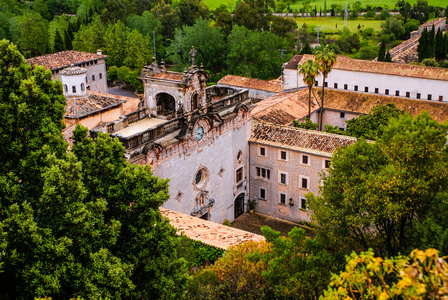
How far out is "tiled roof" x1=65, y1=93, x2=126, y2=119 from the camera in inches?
1605

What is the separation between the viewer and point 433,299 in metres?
10.9

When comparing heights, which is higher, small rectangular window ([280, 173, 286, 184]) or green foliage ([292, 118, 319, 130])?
green foliage ([292, 118, 319, 130])

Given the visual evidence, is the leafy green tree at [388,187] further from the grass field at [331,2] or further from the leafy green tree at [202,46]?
the grass field at [331,2]

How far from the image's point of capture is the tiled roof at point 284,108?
4722 centimetres

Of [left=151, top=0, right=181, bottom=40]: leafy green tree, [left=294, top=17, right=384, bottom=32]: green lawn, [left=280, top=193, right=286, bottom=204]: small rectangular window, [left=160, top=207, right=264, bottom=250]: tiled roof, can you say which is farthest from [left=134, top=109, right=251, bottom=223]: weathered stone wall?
[left=294, top=17, right=384, bottom=32]: green lawn

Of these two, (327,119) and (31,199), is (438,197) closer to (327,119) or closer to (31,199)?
(31,199)

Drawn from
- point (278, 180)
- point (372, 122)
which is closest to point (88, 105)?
point (278, 180)

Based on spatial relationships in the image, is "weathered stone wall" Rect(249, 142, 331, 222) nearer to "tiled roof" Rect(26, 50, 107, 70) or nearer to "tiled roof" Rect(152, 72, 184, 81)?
"tiled roof" Rect(152, 72, 184, 81)

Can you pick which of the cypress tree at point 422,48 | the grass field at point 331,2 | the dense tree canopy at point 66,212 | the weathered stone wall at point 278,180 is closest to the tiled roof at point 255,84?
the weathered stone wall at point 278,180

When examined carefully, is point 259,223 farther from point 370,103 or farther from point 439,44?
point 439,44

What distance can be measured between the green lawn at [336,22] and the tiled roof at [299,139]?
95.7 metres

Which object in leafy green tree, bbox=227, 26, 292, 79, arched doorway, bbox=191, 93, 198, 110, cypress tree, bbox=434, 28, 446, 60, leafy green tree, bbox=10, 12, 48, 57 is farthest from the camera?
leafy green tree, bbox=10, 12, 48, 57

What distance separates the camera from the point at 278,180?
42406 millimetres

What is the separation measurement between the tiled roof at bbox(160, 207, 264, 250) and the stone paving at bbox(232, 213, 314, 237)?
9.80 m
